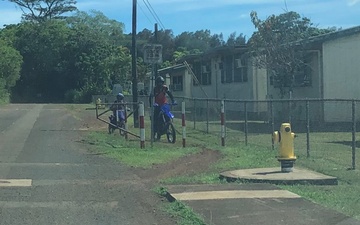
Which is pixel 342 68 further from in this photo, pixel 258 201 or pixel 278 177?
pixel 258 201

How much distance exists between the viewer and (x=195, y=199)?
29.7 ft

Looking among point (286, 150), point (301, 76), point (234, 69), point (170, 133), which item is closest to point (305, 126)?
point (170, 133)

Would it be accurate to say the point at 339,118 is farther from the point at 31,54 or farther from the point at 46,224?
the point at 31,54

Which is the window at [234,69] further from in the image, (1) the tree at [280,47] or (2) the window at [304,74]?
(2) the window at [304,74]

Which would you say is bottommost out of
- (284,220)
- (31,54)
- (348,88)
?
(284,220)

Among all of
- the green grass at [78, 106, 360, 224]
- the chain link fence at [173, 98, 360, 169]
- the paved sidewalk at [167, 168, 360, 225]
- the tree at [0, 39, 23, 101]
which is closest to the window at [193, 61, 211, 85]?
the chain link fence at [173, 98, 360, 169]

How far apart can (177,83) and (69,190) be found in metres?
41.3

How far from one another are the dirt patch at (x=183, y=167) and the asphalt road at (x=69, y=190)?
0.37 meters

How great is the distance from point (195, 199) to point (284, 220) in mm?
1766

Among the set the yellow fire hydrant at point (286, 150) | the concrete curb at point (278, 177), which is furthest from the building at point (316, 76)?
the concrete curb at point (278, 177)

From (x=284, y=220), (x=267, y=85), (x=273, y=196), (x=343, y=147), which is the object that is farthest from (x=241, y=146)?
(x=267, y=85)

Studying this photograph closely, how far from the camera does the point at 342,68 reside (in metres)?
26.8

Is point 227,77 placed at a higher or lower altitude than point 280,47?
lower

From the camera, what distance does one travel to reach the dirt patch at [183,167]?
39.3 feet
